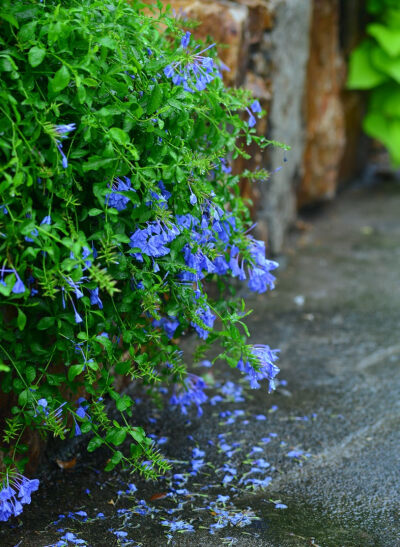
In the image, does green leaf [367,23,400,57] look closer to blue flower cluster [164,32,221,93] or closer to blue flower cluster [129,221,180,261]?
blue flower cluster [164,32,221,93]

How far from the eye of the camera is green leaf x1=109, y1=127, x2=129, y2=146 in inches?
60.0

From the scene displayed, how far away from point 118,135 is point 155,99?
181mm

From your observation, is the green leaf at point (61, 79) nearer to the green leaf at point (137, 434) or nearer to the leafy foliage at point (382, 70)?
the green leaf at point (137, 434)

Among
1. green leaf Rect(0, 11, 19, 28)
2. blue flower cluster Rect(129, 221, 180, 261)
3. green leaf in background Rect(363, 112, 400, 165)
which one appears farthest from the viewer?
green leaf in background Rect(363, 112, 400, 165)

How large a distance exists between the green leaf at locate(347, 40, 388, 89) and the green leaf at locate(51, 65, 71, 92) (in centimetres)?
344

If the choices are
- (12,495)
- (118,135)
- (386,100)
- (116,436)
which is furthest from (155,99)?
(386,100)

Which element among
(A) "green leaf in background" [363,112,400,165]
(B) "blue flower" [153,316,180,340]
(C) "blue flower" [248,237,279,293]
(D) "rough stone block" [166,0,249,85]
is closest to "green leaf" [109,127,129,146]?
(C) "blue flower" [248,237,279,293]

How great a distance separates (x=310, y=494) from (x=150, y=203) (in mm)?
943

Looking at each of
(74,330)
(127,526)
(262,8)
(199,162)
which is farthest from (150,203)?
(262,8)

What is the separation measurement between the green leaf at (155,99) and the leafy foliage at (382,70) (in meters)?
3.19

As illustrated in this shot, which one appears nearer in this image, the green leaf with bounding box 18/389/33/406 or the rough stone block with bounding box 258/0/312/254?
the green leaf with bounding box 18/389/33/406

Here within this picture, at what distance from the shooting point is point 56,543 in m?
1.74

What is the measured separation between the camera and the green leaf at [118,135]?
1524 mm

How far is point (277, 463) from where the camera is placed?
2143 mm
